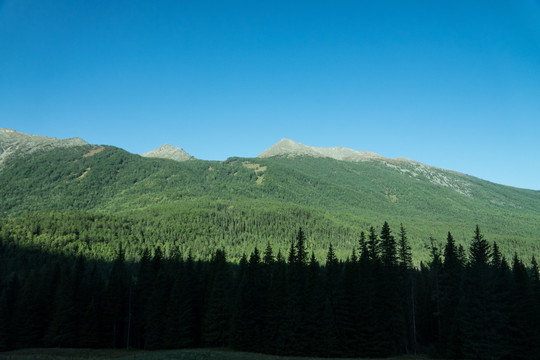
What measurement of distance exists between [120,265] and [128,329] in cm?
1329

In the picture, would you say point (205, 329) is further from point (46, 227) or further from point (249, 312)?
point (46, 227)

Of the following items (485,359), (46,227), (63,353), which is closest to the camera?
(485,359)

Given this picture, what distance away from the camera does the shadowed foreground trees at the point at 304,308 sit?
4647 cm

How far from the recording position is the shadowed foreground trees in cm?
4647

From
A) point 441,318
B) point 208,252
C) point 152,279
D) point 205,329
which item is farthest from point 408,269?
point 208,252

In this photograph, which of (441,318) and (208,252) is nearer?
(441,318)

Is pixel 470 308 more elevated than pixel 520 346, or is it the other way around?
pixel 470 308

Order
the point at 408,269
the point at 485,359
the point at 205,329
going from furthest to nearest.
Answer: the point at 205,329, the point at 408,269, the point at 485,359

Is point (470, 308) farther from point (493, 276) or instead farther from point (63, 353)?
point (63, 353)

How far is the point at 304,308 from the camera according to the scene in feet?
181

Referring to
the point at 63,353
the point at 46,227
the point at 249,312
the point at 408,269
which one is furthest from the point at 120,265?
the point at 46,227

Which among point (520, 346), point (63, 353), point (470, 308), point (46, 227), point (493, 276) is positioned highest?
point (46, 227)

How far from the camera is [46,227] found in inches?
7525

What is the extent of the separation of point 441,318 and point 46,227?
644 ft
